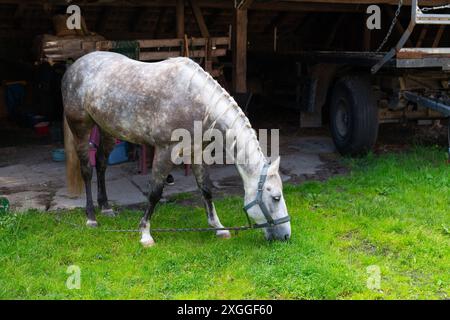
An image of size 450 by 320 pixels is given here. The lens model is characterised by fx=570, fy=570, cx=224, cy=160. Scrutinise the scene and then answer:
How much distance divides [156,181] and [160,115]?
1.99 ft

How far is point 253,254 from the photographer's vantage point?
4.88 meters

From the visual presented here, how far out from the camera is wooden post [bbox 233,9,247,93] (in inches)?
307

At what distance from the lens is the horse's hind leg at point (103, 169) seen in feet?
20.4

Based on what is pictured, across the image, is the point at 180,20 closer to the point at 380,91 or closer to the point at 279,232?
the point at 380,91

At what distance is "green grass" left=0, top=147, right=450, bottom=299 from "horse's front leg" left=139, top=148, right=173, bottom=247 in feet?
0.34

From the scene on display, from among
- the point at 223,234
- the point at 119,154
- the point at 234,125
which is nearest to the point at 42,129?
the point at 119,154

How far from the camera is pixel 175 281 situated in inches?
174

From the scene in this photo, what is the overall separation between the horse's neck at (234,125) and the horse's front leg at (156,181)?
18.7 inches

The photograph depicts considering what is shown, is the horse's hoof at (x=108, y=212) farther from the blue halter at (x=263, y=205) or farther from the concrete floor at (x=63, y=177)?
the blue halter at (x=263, y=205)

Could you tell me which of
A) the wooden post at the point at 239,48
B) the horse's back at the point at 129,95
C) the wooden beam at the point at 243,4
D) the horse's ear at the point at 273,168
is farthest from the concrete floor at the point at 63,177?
the horse's ear at the point at 273,168

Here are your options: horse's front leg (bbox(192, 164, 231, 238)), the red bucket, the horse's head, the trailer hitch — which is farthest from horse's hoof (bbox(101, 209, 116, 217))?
the red bucket

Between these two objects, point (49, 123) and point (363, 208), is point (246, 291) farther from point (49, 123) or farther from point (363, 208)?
point (49, 123)
